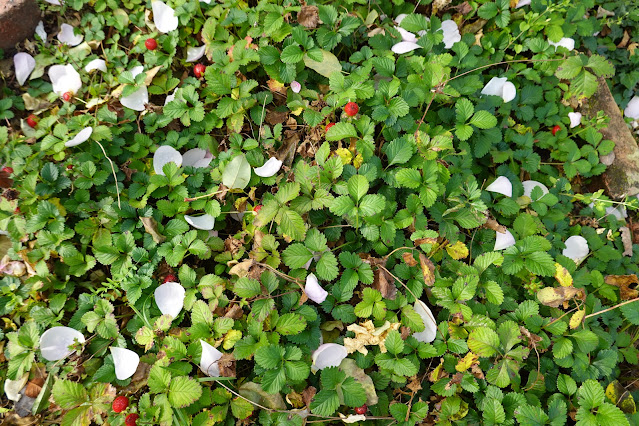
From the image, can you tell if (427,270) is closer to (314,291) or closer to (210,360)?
(314,291)

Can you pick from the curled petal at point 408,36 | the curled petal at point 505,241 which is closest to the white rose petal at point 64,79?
the curled petal at point 408,36

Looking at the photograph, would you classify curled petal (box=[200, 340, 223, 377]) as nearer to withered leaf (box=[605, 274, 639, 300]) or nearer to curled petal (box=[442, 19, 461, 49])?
withered leaf (box=[605, 274, 639, 300])

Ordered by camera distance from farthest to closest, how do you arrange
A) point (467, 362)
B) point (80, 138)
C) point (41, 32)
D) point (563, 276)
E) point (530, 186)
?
point (41, 32), point (530, 186), point (80, 138), point (563, 276), point (467, 362)

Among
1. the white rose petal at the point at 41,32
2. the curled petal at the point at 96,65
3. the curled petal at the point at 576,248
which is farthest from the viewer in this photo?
the white rose petal at the point at 41,32

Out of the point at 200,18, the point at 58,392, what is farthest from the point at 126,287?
the point at 200,18

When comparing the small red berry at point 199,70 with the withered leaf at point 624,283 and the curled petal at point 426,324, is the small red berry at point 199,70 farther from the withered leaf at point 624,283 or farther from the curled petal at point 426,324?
the withered leaf at point 624,283

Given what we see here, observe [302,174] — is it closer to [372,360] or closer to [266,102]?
[266,102]

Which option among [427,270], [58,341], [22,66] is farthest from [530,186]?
[22,66]
